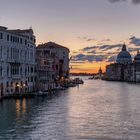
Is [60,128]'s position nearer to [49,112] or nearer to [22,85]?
[49,112]

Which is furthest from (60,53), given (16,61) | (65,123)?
(65,123)

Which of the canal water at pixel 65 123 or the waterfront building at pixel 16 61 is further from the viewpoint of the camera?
the waterfront building at pixel 16 61

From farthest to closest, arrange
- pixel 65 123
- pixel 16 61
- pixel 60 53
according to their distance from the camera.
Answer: pixel 60 53 → pixel 16 61 → pixel 65 123

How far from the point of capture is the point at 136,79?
177250 millimetres

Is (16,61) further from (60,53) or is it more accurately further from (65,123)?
(60,53)

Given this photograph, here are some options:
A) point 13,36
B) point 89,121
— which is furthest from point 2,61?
point 89,121

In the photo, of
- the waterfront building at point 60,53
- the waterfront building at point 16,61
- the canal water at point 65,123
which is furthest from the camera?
the waterfront building at point 60,53

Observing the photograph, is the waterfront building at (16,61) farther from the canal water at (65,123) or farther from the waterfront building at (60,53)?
the waterfront building at (60,53)

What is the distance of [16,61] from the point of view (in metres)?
50.8

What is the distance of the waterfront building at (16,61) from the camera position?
155 ft

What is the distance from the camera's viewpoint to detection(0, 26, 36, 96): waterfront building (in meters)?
47.3

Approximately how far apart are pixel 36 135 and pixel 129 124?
24.6 ft

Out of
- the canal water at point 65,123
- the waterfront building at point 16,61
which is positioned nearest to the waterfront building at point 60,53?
the waterfront building at point 16,61

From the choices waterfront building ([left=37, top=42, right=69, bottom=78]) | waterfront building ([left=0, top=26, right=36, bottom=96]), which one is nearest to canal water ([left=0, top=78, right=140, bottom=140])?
waterfront building ([left=0, top=26, right=36, bottom=96])
